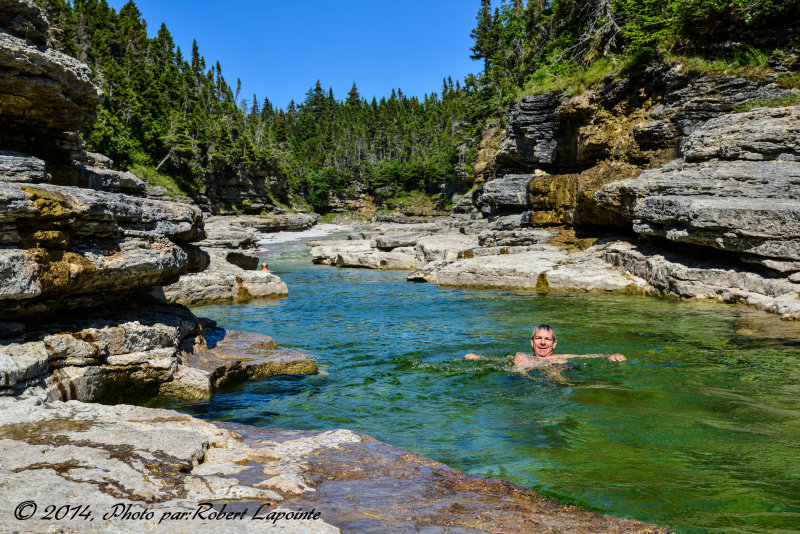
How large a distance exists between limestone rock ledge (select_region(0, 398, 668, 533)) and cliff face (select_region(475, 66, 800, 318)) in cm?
1076

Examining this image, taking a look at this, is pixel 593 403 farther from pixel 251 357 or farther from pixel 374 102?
pixel 374 102

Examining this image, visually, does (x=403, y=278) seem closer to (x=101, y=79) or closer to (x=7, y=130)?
(x=7, y=130)

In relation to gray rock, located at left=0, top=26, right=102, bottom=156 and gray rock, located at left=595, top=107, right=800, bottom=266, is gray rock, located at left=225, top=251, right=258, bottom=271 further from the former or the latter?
gray rock, located at left=595, top=107, right=800, bottom=266

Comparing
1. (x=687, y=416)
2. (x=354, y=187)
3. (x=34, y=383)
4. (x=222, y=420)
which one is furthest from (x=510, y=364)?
(x=354, y=187)

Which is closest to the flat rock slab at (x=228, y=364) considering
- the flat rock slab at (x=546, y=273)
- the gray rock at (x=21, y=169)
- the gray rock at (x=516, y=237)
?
the gray rock at (x=21, y=169)

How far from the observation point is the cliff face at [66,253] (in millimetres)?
5508

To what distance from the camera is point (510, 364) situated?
8812mm

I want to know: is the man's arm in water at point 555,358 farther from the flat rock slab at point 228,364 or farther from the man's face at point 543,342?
the flat rock slab at point 228,364

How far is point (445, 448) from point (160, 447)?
9.33ft

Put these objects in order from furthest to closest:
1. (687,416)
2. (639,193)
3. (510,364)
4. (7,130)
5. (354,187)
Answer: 1. (354,187)
2. (639,193)
3. (510,364)
4. (7,130)
5. (687,416)

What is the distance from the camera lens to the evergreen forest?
19516 millimetres

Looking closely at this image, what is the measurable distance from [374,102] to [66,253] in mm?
127658

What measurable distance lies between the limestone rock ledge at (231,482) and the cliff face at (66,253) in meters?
1.35

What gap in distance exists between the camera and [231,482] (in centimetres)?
356
